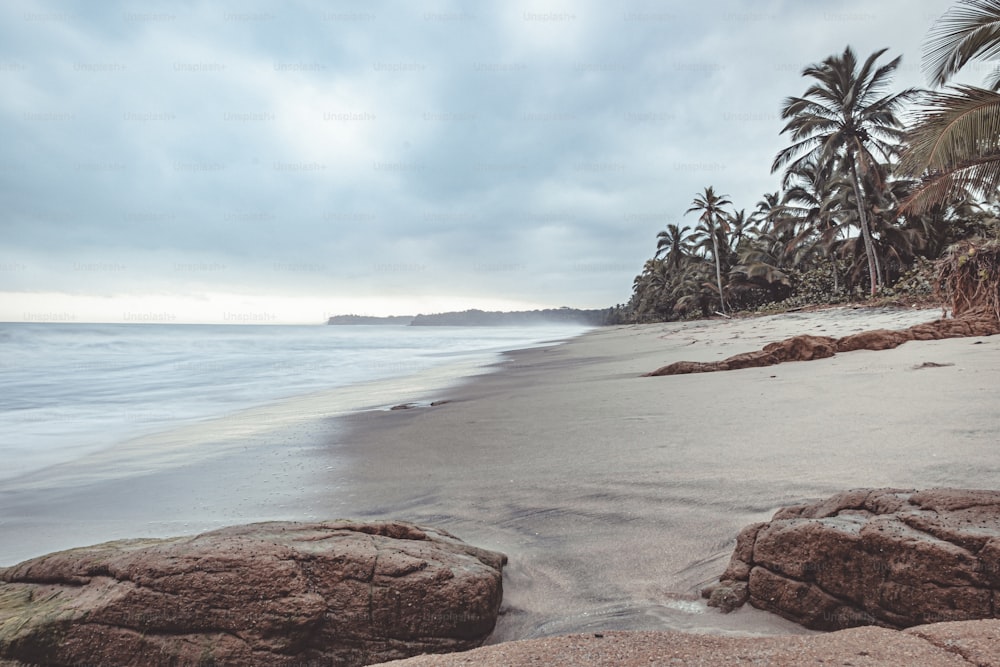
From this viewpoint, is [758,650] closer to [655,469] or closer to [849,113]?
[655,469]

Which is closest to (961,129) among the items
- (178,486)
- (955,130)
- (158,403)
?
(955,130)

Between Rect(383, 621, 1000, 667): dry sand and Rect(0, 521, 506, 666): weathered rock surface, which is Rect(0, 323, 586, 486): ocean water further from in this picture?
Rect(383, 621, 1000, 667): dry sand

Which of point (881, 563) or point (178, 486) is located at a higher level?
point (881, 563)

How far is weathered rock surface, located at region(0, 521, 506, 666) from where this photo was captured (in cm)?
158

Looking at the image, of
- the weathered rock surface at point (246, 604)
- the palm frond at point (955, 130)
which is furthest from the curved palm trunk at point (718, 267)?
the weathered rock surface at point (246, 604)

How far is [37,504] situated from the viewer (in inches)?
140

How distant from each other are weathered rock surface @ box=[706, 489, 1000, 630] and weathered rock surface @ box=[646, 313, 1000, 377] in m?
5.42

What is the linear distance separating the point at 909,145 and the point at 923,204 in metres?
1.20

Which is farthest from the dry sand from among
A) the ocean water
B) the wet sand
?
the ocean water

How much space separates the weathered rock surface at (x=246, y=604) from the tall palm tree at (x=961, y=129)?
29.6 feet

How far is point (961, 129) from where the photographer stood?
718cm

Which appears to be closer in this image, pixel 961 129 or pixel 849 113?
pixel 961 129

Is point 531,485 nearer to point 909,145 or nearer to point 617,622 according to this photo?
point 617,622

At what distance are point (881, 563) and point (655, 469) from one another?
1.62m
